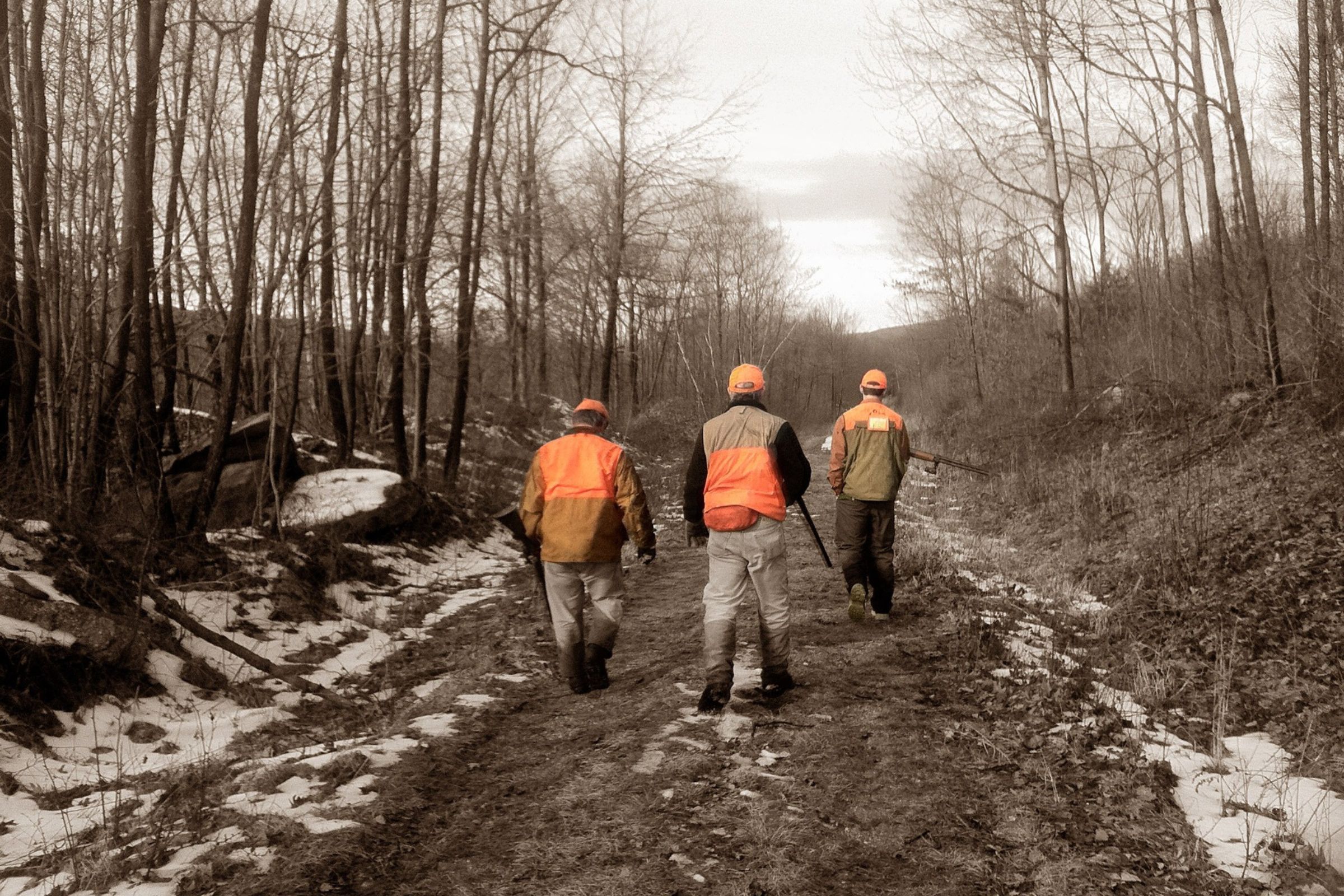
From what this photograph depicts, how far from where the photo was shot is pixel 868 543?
7938 millimetres

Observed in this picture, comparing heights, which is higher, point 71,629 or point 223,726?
point 71,629

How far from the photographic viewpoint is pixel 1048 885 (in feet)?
12.2

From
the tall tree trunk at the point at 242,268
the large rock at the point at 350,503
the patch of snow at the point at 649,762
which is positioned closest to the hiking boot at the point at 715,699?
the patch of snow at the point at 649,762

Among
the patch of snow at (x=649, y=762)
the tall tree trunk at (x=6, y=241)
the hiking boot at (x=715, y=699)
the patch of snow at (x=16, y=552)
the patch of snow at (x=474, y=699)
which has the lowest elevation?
the patch of snow at (x=474, y=699)

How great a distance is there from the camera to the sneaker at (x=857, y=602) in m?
7.74

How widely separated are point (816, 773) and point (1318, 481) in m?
7.48

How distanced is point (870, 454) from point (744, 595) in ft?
8.29

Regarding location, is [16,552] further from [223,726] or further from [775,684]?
[775,684]

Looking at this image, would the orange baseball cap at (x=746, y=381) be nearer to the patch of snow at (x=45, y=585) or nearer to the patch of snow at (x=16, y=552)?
the patch of snow at (x=45, y=585)

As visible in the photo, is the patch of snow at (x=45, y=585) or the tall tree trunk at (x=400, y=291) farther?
the tall tree trunk at (x=400, y=291)

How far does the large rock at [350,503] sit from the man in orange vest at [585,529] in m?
5.16

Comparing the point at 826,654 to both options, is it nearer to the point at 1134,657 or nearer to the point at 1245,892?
the point at 1134,657

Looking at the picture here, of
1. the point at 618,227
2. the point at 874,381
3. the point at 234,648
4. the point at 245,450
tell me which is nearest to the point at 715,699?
the point at 874,381

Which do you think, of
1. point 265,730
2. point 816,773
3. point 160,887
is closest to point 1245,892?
point 816,773
